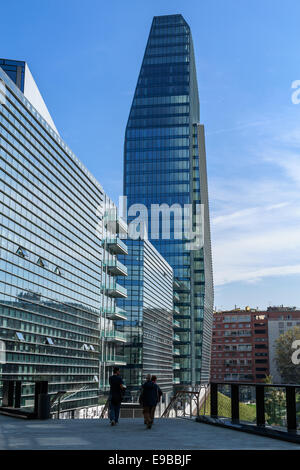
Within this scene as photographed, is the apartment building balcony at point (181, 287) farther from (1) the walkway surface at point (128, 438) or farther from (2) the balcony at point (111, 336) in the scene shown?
(1) the walkway surface at point (128, 438)

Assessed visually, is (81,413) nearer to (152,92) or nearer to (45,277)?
(45,277)

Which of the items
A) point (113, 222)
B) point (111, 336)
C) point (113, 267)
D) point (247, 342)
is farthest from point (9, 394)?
point (247, 342)

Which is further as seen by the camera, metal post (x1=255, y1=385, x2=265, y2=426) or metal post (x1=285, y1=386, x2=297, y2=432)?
metal post (x1=255, y1=385, x2=265, y2=426)

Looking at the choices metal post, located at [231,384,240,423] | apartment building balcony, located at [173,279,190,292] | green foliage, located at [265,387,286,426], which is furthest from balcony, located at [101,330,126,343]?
apartment building balcony, located at [173,279,190,292]

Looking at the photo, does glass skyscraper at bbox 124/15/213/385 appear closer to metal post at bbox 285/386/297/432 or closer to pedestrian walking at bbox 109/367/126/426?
pedestrian walking at bbox 109/367/126/426

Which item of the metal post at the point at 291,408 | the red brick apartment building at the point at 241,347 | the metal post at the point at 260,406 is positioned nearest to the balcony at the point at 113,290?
the metal post at the point at 260,406

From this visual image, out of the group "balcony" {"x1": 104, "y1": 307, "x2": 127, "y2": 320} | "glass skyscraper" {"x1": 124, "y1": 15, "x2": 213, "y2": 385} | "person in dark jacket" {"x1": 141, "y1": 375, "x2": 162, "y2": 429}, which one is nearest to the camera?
"person in dark jacket" {"x1": 141, "y1": 375, "x2": 162, "y2": 429}

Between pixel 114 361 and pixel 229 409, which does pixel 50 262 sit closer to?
pixel 114 361

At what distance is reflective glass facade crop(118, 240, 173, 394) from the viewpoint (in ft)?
268

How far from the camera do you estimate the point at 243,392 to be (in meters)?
15.7

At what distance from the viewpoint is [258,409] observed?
14578 mm

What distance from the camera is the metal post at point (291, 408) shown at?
42.7ft

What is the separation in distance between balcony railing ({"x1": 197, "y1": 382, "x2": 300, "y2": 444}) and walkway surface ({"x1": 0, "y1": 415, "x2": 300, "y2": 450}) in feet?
1.77
